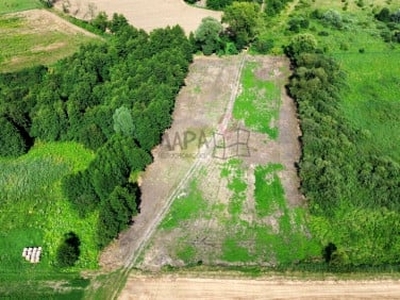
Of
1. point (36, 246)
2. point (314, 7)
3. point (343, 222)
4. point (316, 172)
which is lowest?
point (36, 246)

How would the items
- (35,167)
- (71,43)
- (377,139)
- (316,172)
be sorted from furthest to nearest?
(71,43), (377,139), (35,167), (316,172)

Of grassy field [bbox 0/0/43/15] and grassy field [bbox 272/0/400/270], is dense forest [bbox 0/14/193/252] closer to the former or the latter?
grassy field [bbox 272/0/400/270]

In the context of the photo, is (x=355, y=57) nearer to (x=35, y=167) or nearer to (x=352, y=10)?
(x=352, y=10)

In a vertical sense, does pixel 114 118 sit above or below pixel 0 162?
above

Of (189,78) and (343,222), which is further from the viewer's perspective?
(189,78)

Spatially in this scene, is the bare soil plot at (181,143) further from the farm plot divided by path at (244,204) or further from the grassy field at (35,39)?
the grassy field at (35,39)

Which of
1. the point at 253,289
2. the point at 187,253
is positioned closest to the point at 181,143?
the point at 187,253

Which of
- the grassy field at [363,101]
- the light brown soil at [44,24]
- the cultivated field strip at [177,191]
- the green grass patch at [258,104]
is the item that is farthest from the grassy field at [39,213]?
the light brown soil at [44,24]

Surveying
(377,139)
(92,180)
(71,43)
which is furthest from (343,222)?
(71,43)

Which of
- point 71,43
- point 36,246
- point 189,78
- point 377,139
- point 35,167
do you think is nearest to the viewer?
point 36,246
